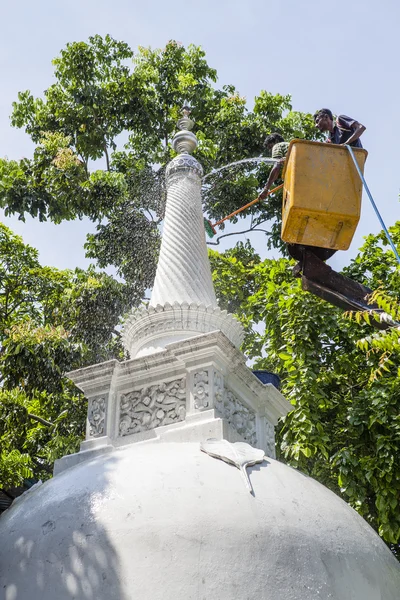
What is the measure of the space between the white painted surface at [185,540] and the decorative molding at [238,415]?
2.29 ft

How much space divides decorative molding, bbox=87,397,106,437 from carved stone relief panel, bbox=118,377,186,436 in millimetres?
143

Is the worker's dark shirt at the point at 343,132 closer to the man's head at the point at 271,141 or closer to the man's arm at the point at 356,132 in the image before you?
the man's arm at the point at 356,132

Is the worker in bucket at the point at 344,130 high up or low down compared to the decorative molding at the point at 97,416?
up

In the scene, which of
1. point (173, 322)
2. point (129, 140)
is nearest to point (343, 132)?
point (173, 322)

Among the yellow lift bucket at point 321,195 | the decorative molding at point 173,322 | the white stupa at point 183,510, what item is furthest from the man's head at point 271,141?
the white stupa at point 183,510

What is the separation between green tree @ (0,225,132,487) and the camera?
39.9 ft

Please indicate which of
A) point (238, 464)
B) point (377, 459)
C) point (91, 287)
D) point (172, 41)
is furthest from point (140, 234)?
point (238, 464)

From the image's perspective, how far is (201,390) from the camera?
5.91m

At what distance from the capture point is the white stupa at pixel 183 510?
4.35 meters

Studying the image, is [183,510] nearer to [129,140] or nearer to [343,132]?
[343,132]

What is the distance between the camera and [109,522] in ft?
15.3

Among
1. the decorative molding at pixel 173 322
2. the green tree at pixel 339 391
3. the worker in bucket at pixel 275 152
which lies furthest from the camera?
the green tree at pixel 339 391

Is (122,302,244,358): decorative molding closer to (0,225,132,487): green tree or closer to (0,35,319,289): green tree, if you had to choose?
(0,225,132,487): green tree

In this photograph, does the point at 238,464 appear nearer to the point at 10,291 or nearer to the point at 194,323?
the point at 194,323
